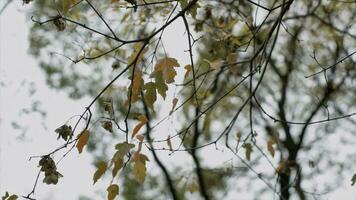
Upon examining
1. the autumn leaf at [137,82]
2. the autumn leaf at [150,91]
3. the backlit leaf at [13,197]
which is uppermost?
the autumn leaf at [137,82]

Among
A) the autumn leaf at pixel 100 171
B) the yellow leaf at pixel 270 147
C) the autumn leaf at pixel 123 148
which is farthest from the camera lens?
the yellow leaf at pixel 270 147

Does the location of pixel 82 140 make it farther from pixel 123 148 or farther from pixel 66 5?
pixel 66 5

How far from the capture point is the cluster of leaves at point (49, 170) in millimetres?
2520

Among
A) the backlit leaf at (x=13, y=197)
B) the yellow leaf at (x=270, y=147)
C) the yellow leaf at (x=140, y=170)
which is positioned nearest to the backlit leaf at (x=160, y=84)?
the yellow leaf at (x=140, y=170)

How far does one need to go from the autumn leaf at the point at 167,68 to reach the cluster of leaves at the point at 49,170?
571mm

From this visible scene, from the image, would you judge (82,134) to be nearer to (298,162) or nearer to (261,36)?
(298,162)

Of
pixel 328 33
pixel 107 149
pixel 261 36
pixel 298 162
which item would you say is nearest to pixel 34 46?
pixel 107 149

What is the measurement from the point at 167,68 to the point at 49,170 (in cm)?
63

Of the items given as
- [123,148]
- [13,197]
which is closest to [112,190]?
[123,148]

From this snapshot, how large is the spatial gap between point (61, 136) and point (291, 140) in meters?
7.67

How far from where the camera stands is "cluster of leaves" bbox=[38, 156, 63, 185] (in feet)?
8.27

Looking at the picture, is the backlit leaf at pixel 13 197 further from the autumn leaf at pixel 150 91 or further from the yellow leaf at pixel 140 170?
the autumn leaf at pixel 150 91

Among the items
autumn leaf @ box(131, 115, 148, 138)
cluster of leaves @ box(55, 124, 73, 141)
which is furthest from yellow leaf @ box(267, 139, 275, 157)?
cluster of leaves @ box(55, 124, 73, 141)

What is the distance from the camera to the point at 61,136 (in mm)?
2615
